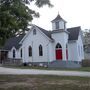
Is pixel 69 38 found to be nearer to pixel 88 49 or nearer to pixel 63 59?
pixel 63 59

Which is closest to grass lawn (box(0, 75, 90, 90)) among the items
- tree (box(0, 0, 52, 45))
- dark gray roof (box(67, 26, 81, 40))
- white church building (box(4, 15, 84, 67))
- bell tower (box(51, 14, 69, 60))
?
tree (box(0, 0, 52, 45))

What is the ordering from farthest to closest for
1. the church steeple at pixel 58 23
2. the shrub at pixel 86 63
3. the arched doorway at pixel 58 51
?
the shrub at pixel 86 63 < the arched doorway at pixel 58 51 < the church steeple at pixel 58 23

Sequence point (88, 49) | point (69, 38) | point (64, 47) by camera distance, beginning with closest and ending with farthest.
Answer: point (64, 47), point (69, 38), point (88, 49)

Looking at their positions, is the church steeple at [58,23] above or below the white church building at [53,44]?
above

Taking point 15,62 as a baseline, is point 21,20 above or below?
above

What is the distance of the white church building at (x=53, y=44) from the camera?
34.9 meters

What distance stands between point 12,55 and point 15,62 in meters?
5.32

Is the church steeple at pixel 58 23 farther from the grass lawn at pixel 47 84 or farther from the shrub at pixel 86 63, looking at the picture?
the grass lawn at pixel 47 84

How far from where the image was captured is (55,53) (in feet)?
117

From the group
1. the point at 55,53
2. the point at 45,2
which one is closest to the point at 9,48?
the point at 55,53

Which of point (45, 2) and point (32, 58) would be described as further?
point (32, 58)

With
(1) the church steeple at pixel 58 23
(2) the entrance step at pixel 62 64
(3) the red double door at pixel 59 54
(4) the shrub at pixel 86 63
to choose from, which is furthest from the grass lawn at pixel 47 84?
(4) the shrub at pixel 86 63

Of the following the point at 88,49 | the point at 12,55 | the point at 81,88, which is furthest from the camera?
the point at 88,49

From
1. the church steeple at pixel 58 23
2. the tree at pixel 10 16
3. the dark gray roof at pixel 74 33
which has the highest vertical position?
the church steeple at pixel 58 23
